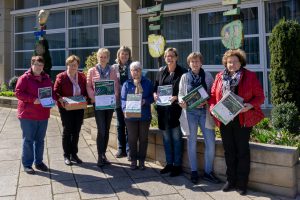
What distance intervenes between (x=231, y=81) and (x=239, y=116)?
47 cm

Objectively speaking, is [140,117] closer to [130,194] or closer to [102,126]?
[102,126]

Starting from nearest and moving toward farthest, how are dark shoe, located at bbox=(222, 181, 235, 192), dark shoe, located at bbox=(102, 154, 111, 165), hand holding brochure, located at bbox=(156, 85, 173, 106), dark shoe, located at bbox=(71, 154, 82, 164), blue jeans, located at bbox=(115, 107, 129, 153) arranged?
dark shoe, located at bbox=(222, 181, 235, 192)
hand holding brochure, located at bbox=(156, 85, 173, 106)
dark shoe, located at bbox=(102, 154, 111, 165)
dark shoe, located at bbox=(71, 154, 82, 164)
blue jeans, located at bbox=(115, 107, 129, 153)

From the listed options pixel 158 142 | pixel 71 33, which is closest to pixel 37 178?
pixel 158 142

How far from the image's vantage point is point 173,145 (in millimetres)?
5379

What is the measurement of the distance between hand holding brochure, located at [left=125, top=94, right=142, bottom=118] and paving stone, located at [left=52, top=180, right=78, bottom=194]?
129 centimetres

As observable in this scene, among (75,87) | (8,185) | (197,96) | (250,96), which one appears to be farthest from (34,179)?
(250,96)

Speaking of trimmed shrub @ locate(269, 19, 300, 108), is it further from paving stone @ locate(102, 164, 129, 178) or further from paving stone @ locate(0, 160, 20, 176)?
paving stone @ locate(0, 160, 20, 176)

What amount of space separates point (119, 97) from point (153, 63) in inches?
220

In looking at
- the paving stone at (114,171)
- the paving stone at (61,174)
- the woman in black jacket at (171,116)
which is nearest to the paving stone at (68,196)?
the paving stone at (61,174)

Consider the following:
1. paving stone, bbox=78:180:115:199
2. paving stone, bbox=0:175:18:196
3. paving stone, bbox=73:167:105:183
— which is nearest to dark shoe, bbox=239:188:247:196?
paving stone, bbox=78:180:115:199

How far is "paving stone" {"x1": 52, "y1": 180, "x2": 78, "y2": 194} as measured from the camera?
15.6 ft

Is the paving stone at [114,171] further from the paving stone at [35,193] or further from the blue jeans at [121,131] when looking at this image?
the paving stone at [35,193]

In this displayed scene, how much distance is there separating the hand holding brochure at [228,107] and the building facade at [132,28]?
4.82 m

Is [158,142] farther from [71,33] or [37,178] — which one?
[71,33]
